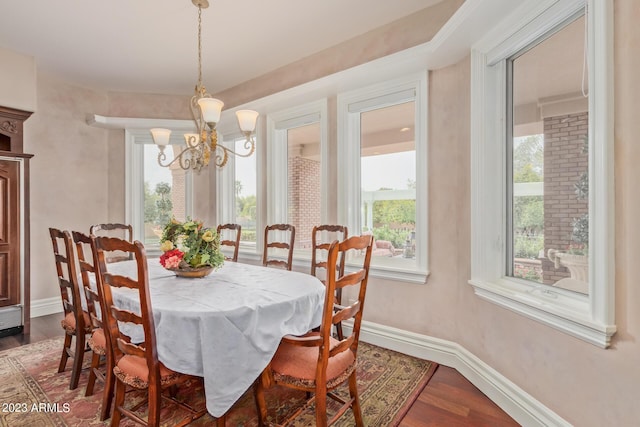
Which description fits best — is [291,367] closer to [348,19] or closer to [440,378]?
[440,378]

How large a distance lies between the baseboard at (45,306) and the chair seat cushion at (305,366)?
3788 mm

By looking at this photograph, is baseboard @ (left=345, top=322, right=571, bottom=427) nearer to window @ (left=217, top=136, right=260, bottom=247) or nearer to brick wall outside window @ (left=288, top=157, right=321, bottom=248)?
brick wall outside window @ (left=288, top=157, right=321, bottom=248)

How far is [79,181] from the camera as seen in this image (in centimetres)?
424

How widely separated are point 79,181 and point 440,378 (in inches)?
182

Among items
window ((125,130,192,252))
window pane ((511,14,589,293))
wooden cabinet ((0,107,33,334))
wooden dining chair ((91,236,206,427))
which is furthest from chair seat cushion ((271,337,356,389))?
window ((125,130,192,252))

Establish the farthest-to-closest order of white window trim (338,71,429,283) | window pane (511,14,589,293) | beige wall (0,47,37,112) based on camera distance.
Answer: beige wall (0,47,37,112) < white window trim (338,71,429,283) < window pane (511,14,589,293)

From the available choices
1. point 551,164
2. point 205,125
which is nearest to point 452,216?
point 551,164

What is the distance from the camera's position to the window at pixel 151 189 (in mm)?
4523

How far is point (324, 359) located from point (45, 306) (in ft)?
13.6

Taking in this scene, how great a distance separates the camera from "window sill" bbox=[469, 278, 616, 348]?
147 centimetres

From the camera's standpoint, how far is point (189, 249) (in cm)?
225

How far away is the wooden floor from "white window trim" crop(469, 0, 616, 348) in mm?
651

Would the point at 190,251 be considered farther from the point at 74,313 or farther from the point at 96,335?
the point at 74,313

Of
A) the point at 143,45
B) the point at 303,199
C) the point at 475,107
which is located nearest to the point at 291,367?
the point at 475,107
